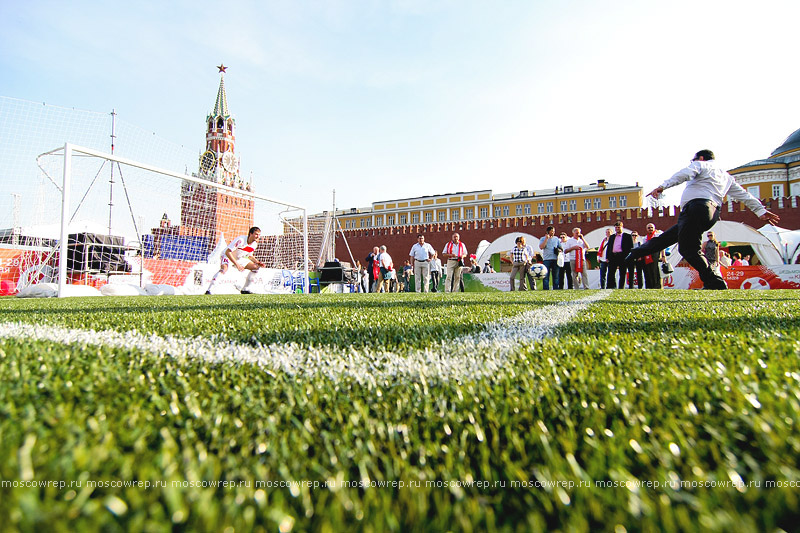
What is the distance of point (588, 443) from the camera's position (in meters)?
0.68

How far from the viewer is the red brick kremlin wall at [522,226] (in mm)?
25484

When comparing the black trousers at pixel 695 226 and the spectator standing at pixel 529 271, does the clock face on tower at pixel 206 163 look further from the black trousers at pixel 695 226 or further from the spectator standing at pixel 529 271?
the black trousers at pixel 695 226

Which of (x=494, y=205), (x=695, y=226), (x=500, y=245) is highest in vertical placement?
(x=494, y=205)

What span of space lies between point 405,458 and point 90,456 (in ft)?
1.42

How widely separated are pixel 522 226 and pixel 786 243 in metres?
14.7

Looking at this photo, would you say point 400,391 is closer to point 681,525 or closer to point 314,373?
point 314,373

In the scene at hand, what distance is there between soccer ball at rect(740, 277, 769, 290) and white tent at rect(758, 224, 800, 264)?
8020 mm

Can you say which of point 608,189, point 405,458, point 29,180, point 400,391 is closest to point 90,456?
point 405,458

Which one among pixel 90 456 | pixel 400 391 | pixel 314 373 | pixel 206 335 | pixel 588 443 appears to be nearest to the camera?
pixel 90 456

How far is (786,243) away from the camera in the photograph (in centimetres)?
1830

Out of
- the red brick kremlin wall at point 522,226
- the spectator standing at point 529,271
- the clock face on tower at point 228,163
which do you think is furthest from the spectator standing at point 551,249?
the red brick kremlin wall at point 522,226

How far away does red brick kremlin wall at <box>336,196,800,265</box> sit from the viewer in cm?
2548

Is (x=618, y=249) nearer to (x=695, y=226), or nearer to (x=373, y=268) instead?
(x=695, y=226)

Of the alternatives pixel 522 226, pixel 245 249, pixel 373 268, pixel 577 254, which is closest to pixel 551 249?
pixel 577 254
